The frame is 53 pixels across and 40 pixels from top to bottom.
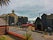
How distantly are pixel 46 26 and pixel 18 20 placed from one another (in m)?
35.2

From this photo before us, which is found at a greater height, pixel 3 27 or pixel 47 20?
pixel 47 20

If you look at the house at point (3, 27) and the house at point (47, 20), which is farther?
the house at point (47, 20)

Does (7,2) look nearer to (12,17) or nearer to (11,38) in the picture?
(11,38)

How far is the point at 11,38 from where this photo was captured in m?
25.2

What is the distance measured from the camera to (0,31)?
112 ft

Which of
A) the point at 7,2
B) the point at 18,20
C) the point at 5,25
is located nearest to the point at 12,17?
Result: the point at 18,20

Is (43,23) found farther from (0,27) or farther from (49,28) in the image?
(0,27)

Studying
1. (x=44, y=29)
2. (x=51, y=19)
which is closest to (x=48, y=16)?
(x=51, y=19)

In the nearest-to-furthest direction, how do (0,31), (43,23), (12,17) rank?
(0,31)
(43,23)
(12,17)

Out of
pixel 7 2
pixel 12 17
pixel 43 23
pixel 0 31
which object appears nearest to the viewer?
pixel 7 2

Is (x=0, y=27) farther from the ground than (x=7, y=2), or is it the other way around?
(x=7, y=2)

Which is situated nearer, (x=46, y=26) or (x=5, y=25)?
(x=5, y=25)

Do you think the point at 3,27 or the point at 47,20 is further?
the point at 47,20

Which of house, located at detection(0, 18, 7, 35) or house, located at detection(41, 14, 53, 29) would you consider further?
house, located at detection(41, 14, 53, 29)
